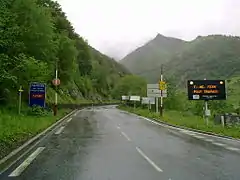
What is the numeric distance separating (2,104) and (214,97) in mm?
18439

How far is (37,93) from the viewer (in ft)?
107

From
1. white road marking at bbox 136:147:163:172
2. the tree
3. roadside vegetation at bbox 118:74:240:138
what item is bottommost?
white road marking at bbox 136:147:163:172

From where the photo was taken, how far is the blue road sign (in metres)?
32.3

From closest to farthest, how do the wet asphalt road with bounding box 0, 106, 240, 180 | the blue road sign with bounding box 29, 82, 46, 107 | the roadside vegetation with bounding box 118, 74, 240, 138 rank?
the wet asphalt road with bounding box 0, 106, 240, 180 → the blue road sign with bounding box 29, 82, 46, 107 → the roadside vegetation with bounding box 118, 74, 240, 138

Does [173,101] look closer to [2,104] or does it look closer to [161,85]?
[161,85]

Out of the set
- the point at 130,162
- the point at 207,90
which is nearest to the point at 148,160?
the point at 130,162

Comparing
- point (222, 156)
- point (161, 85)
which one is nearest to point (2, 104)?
point (161, 85)

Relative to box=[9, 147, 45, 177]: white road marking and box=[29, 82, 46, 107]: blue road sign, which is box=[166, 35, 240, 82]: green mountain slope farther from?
box=[9, 147, 45, 177]: white road marking

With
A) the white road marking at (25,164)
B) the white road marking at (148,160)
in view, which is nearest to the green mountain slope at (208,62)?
the white road marking at (148,160)

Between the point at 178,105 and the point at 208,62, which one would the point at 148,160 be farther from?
the point at 208,62

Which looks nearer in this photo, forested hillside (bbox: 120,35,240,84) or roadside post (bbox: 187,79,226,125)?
roadside post (bbox: 187,79,226,125)

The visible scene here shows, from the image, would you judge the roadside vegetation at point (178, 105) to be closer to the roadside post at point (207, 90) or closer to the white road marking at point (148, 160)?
the roadside post at point (207, 90)

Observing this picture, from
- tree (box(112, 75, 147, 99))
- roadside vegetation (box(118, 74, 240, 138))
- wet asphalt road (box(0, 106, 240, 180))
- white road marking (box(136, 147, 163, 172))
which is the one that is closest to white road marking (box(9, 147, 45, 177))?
wet asphalt road (box(0, 106, 240, 180))

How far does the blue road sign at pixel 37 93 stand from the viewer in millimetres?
32344
